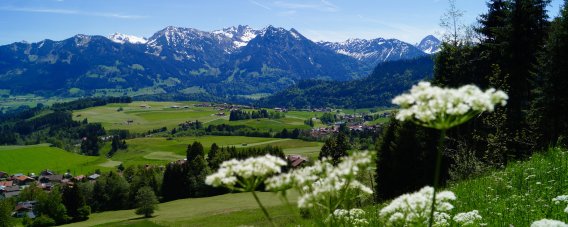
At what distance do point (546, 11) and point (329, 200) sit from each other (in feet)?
142

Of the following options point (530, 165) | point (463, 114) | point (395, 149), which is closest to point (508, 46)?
point (395, 149)

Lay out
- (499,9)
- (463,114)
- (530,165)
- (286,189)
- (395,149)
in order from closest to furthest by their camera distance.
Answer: (463,114), (286,189), (530,165), (499,9), (395,149)

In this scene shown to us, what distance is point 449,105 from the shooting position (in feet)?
14.5

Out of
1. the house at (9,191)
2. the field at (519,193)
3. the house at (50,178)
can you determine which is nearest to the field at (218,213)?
the field at (519,193)

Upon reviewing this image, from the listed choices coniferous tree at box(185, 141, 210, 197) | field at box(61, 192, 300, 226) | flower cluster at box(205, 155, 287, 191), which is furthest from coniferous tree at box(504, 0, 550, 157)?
coniferous tree at box(185, 141, 210, 197)

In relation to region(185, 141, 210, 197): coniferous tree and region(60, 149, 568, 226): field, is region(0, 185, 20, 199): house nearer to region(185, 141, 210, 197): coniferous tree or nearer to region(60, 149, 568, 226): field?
region(185, 141, 210, 197): coniferous tree

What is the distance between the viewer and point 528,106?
40.2m

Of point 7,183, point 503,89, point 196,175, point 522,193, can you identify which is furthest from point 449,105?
point 7,183

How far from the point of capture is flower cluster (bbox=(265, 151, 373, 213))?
4773 mm

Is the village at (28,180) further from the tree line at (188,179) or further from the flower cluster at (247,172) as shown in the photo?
the flower cluster at (247,172)

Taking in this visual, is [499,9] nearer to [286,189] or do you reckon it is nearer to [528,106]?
[528,106]

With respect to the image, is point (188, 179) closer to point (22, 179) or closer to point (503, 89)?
point (503, 89)

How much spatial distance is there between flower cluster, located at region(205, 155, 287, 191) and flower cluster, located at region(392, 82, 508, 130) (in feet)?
5.37

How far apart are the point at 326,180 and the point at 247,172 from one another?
3.08ft
